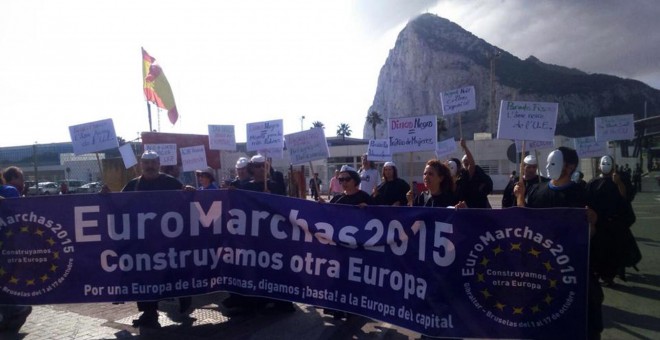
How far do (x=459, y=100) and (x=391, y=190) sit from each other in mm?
2832

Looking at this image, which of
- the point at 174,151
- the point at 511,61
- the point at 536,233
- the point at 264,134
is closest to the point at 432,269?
the point at 536,233

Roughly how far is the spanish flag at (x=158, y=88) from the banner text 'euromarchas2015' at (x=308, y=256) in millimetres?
9674

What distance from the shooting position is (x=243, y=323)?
4.83 m

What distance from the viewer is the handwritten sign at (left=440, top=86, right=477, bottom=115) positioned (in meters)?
7.98

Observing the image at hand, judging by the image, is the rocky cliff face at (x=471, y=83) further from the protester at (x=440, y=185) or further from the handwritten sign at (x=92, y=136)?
the protester at (x=440, y=185)

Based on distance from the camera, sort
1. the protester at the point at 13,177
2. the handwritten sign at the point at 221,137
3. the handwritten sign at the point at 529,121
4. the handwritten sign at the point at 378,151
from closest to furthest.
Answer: the handwritten sign at the point at 529,121 < the protester at the point at 13,177 < the handwritten sign at the point at 221,137 < the handwritten sign at the point at 378,151

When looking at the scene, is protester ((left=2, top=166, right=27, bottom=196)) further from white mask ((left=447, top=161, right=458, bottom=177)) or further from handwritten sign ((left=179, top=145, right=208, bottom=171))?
white mask ((left=447, top=161, right=458, bottom=177))

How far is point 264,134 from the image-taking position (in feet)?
26.2

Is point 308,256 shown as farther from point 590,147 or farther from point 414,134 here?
point 590,147

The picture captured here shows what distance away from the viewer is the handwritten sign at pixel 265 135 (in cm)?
789

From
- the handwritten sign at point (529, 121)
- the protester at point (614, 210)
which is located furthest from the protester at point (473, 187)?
the protester at point (614, 210)

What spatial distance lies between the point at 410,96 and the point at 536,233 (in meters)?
130

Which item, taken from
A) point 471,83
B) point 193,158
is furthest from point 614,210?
point 471,83

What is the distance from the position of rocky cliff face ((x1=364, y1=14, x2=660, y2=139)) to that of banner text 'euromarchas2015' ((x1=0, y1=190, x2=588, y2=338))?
11267 cm
